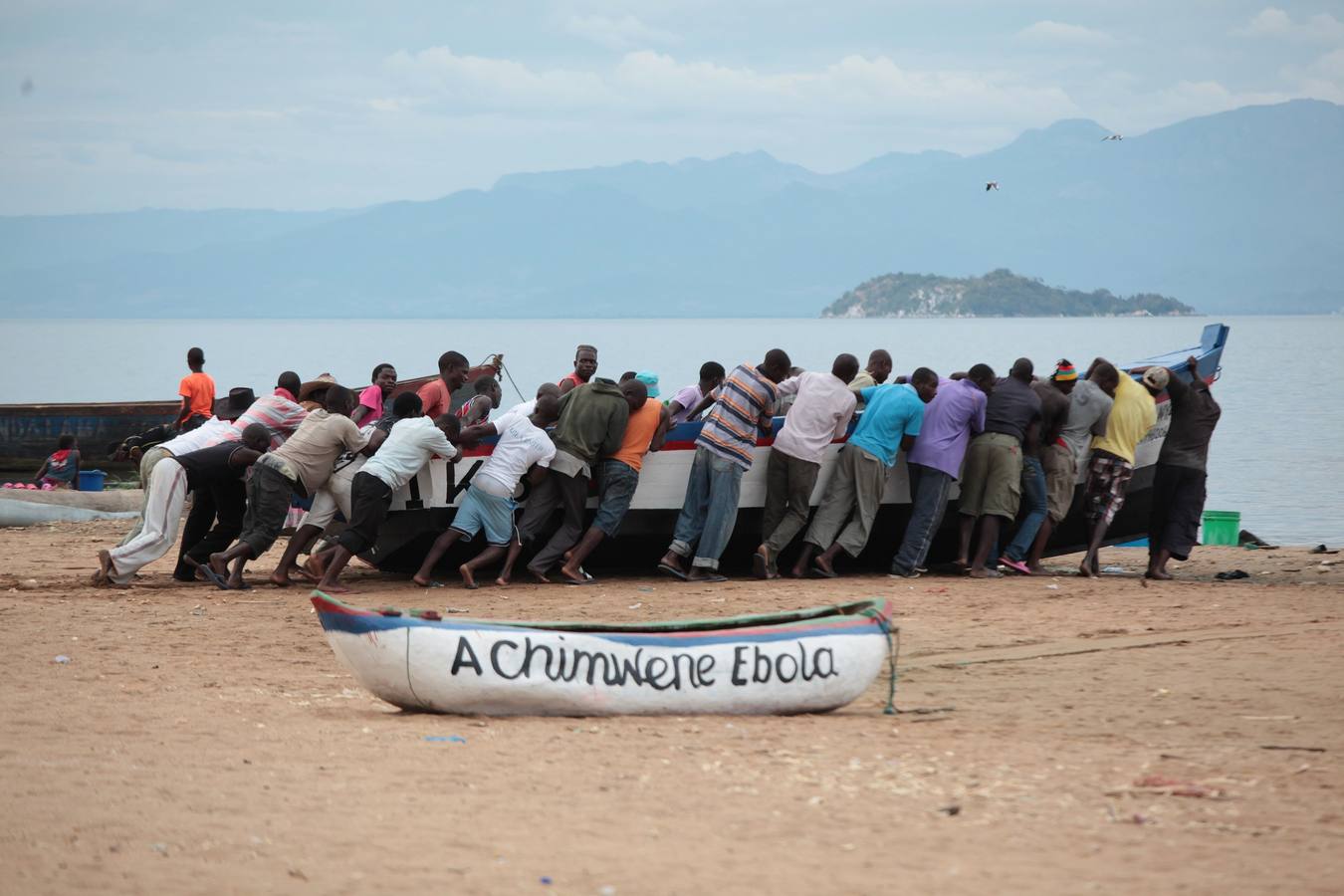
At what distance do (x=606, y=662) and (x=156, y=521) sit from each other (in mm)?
5696

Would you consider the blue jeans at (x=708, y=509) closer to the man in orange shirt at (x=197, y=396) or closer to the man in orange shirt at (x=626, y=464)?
the man in orange shirt at (x=626, y=464)

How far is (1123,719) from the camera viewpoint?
24.7 ft

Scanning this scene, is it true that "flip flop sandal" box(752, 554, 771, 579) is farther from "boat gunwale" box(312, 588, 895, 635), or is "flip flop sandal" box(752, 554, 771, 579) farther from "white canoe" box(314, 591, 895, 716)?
"white canoe" box(314, 591, 895, 716)

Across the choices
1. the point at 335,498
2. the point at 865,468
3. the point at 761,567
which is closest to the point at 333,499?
the point at 335,498

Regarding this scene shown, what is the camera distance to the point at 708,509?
1230 centimetres

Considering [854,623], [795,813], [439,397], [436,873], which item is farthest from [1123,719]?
[439,397]

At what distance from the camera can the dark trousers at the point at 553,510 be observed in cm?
1195

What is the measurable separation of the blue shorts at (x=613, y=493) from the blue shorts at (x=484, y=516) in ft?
2.44

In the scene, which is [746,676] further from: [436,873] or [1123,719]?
[436,873]

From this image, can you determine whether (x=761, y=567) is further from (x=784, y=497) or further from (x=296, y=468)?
(x=296, y=468)

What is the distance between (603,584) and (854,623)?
5.09m

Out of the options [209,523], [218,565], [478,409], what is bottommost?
[218,565]

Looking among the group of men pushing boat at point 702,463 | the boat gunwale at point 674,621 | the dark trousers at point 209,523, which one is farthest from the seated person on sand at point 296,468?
the boat gunwale at point 674,621

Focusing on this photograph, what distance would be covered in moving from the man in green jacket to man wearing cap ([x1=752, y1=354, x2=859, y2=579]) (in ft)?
4.36
